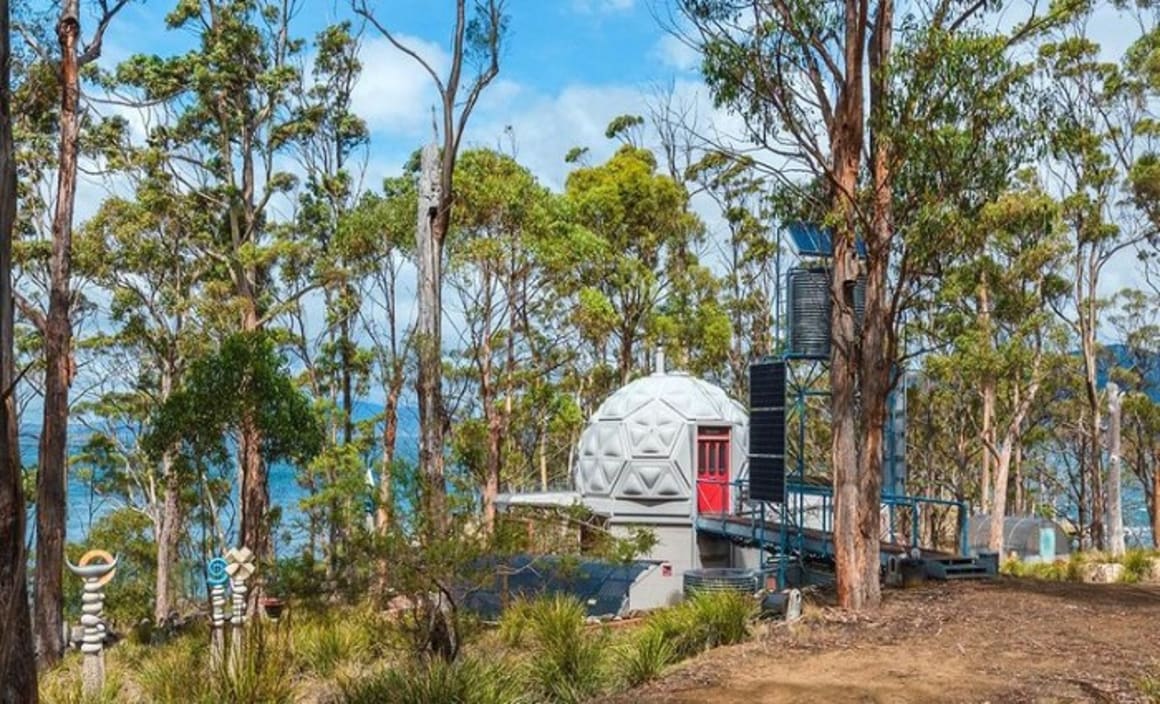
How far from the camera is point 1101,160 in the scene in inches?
1101

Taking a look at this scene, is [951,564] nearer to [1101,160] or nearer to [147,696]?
[147,696]

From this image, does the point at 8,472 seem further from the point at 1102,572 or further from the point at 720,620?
the point at 1102,572

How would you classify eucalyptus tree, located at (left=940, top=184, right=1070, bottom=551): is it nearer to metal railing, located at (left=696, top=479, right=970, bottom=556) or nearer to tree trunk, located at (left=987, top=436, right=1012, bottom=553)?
→ tree trunk, located at (left=987, top=436, right=1012, bottom=553)

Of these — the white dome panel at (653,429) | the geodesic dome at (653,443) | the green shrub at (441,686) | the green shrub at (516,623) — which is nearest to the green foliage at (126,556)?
the geodesic dome at (653,443)

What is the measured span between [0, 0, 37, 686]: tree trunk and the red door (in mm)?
20286

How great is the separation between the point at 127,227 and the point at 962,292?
22.8 metres

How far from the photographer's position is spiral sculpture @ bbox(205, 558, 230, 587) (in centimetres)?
933

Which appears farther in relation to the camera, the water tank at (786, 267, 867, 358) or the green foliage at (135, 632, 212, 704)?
the water tank at (786, 267, 867, 358)

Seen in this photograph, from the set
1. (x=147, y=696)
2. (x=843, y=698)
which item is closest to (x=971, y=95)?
(x=843, y=698)

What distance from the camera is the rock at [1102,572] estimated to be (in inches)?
694

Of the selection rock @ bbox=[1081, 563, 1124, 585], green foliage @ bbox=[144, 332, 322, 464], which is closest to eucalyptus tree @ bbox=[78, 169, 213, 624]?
green foliage @ bbox=[144, 332, 322, 464]

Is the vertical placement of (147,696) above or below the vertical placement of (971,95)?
below

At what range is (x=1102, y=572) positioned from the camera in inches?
712

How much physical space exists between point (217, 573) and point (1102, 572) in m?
15.8
